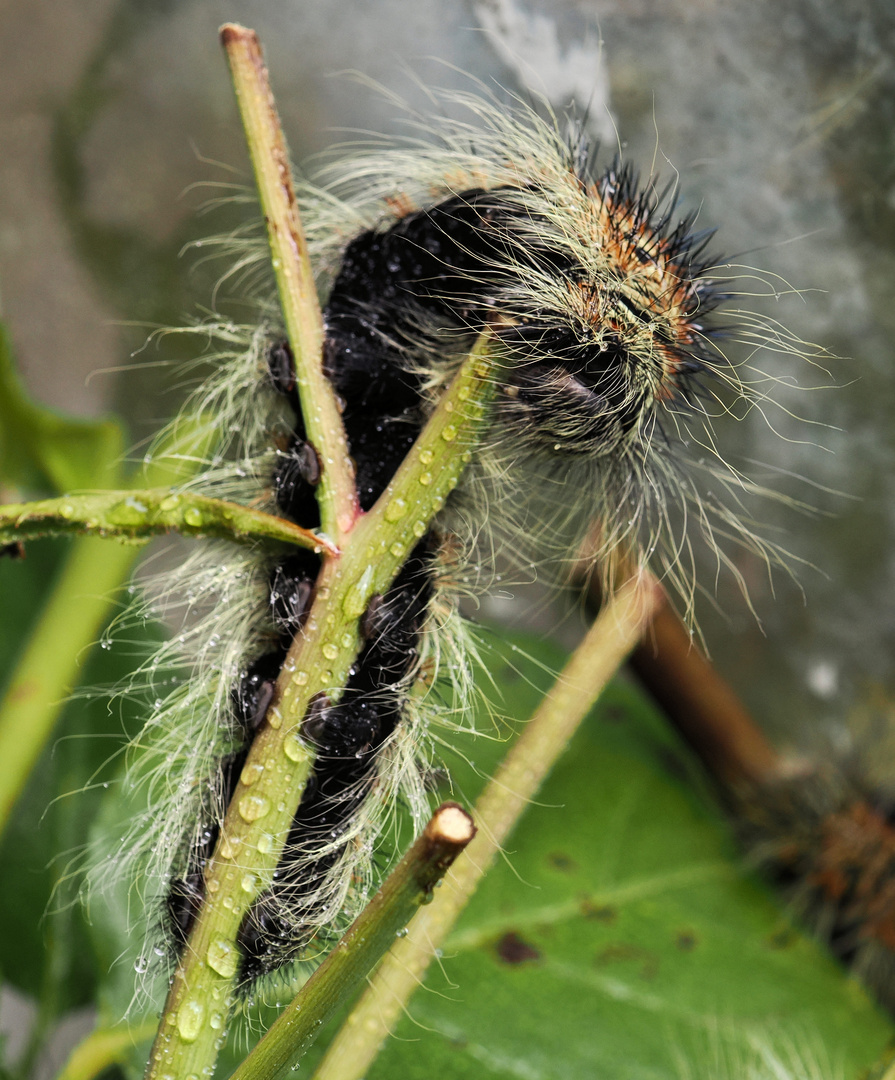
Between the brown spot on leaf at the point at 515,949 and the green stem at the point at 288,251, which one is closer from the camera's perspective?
the green stem at the point at 288,251

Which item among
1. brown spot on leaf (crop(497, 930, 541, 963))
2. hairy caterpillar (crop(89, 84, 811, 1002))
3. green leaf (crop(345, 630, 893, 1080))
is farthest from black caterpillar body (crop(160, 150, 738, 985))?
brown spot on leaf (crop(497, 930, 541, 963))

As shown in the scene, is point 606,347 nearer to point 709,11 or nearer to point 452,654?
point 452,654

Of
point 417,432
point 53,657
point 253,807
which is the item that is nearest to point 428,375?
point 417,432

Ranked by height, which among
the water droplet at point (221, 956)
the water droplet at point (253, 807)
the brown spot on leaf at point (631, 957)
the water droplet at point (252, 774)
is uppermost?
the water droplet at point (252, 774)

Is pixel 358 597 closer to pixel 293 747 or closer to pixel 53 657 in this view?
pixel 293 747

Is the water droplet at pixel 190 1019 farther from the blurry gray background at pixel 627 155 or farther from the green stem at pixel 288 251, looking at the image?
the blurry gray background at pixel 627 155

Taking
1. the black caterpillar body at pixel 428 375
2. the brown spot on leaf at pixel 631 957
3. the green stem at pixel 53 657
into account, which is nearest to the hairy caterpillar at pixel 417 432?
the black caterpillar body at pixel 428 375
